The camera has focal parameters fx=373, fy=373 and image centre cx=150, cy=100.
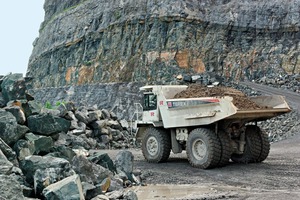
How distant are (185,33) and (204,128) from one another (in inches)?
1214

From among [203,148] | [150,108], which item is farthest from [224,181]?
[150,108]

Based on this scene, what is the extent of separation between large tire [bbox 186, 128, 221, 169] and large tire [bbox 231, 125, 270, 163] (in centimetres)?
158

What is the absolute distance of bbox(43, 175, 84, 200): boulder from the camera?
16.4 feet

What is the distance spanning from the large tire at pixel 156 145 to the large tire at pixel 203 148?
117 cm

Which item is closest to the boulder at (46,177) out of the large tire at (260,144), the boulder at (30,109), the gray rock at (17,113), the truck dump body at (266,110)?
the gray rock at (17,113)

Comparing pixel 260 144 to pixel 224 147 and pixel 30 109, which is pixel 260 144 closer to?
pixel 224 147

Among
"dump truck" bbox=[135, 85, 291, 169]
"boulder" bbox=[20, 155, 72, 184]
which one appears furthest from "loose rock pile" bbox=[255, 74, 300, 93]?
"boulder" bbox=[20, 155, 72, 184]

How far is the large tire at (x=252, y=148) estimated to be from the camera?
37.5ft

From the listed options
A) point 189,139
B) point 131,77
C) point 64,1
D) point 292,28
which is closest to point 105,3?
point 131,77

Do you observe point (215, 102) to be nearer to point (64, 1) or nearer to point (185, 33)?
point (185, 33)

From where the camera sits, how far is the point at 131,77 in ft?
136

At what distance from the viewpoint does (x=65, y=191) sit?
16.6 feet

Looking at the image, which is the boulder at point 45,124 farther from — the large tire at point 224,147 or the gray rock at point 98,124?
the gray rock at point 98,124

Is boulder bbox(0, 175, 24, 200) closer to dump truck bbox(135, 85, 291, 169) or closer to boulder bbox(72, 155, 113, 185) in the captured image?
boulder bbox(72, 155, 113, 185)
